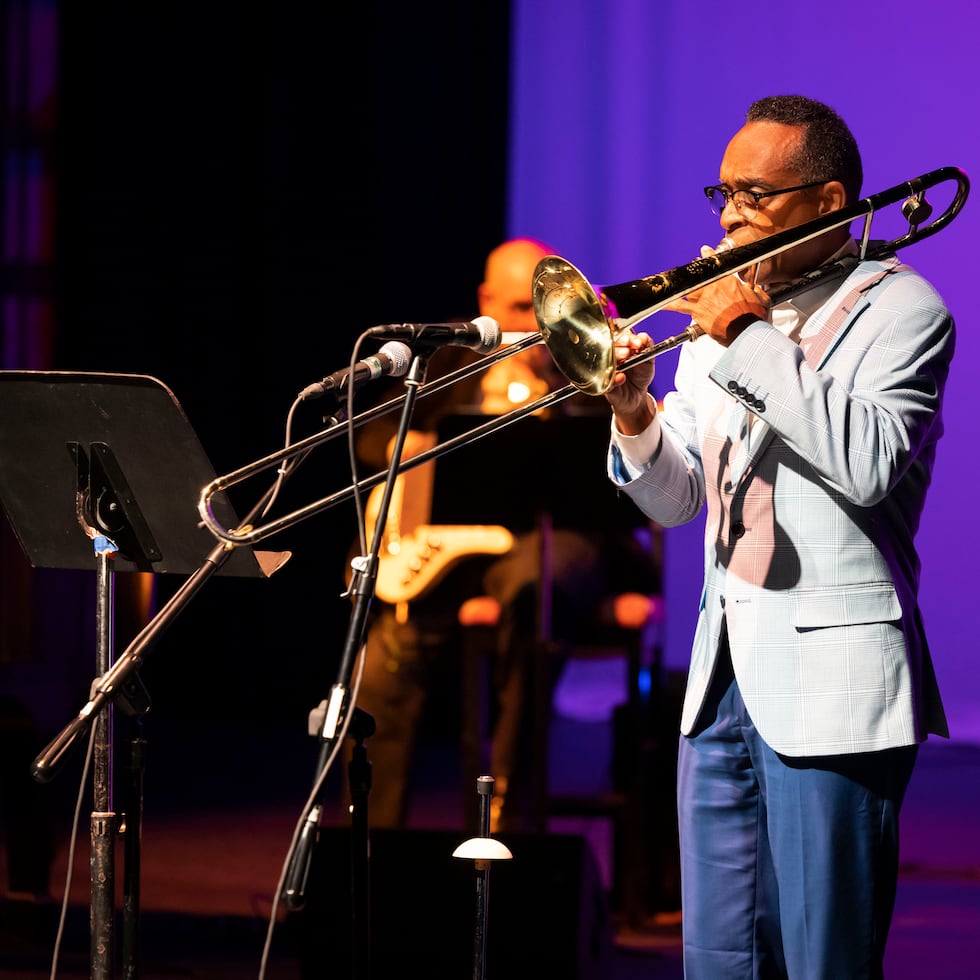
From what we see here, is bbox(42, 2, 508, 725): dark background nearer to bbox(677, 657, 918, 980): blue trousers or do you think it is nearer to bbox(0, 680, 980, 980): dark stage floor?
bbox(0, 680, 980, 980): dark stage floor

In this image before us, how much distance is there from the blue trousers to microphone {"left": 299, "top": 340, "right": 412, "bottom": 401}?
645mm

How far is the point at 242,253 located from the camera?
263 inches

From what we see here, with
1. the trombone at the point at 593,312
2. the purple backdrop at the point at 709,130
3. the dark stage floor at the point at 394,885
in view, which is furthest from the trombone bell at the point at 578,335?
the purple backdrop at the point at 709,130

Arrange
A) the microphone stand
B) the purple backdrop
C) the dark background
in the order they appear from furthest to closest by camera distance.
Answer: the dark background < the purple backdrop < the microphone stand

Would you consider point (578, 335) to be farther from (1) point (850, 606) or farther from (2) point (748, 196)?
(1) point (850, 606)

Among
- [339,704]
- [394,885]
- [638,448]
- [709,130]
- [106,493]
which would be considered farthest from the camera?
[709,130]

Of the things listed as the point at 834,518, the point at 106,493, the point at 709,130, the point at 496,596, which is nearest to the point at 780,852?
the point at 834,518

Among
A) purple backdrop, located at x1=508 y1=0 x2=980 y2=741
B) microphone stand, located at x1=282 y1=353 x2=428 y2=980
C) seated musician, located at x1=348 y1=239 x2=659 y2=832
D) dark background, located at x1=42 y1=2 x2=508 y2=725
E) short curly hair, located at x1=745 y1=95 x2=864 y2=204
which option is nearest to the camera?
microphone stand, located at x1=282 y1=353 x2=428 y2=980

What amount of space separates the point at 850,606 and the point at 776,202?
587mm

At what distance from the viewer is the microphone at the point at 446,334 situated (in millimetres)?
1713

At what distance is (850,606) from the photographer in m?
1.92

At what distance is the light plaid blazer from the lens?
1.87m

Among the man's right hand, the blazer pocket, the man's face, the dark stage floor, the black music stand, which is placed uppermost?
the man's face

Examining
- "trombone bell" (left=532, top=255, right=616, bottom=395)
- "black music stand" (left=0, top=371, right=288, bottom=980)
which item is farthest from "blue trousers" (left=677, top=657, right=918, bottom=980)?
"black music stand" (left=0, top=371, right=288, bottom=980)
